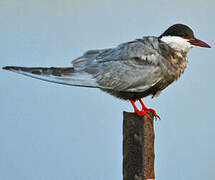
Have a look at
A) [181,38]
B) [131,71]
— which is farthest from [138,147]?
[181,38]

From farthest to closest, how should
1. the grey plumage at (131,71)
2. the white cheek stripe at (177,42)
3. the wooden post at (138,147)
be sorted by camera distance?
the white cheek stripe at (177,42) < the grey plumage at (131,71) < the wooden post at (138,147)

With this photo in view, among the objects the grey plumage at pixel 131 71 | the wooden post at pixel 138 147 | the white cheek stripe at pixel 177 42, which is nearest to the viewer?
the wooden post at pixel 138 147

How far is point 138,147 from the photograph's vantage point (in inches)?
124

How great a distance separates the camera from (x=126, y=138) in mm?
3234

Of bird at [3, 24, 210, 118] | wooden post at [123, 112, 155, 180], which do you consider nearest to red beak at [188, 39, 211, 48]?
bird at [3, 24, 210, 118]

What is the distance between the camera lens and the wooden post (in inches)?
123

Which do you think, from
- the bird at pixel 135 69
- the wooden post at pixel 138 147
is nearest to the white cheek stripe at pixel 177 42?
the bird at pixel 135 69

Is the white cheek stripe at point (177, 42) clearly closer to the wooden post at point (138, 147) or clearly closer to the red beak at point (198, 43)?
the red beak at point (198, 43)

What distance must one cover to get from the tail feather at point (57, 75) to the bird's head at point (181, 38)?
787 mm

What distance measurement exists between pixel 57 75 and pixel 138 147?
967mm

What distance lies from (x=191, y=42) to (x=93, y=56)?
92 cm

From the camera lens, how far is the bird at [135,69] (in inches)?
135

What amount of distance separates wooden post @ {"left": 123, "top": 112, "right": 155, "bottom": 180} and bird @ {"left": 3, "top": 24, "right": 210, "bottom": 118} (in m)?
0.19

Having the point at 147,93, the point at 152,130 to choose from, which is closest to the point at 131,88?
the point at 147,93
